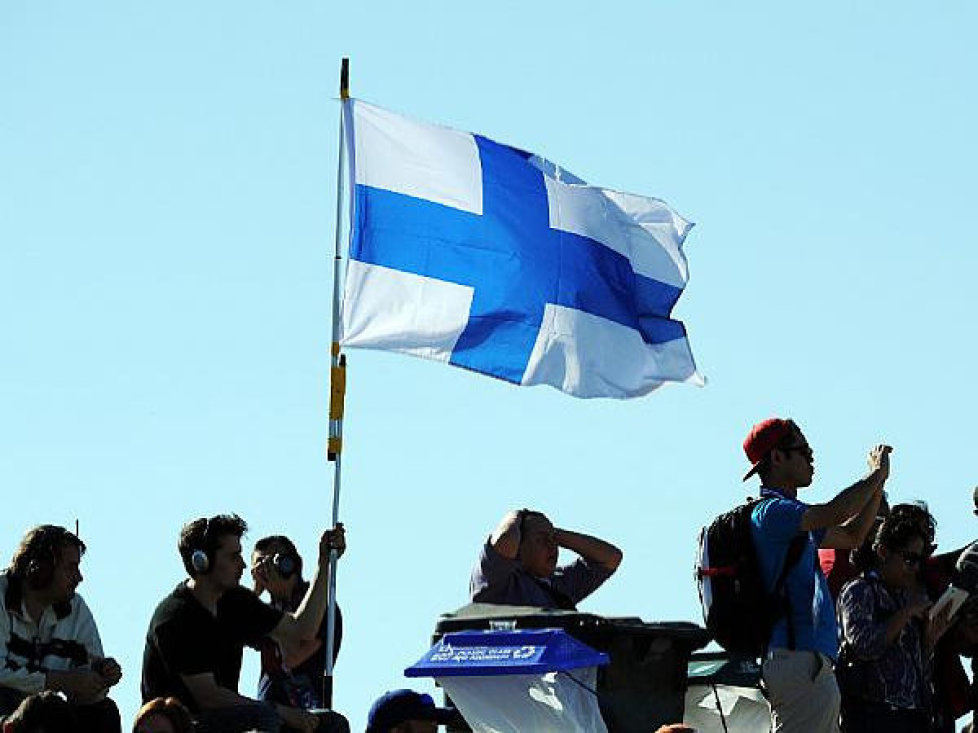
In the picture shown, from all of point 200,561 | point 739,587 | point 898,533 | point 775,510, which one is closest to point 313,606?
point 200,561

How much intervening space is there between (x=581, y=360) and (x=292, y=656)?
3292 millimetres

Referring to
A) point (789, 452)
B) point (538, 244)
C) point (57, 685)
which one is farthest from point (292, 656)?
point (538, 244)

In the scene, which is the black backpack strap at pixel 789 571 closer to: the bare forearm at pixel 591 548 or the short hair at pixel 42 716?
the bare forearm at pixel 591 548

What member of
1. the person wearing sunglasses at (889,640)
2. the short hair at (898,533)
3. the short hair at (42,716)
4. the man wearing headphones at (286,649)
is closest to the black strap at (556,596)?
the man wearing headphones at (286,649)

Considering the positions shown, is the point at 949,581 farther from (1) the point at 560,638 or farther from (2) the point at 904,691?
(1) the point at 560,638

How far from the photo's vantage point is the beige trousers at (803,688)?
1395 cm

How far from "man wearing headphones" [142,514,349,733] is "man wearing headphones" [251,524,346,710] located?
0.86 metres

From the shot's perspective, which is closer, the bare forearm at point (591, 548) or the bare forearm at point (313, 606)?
the bare forearm at point (313, 606)

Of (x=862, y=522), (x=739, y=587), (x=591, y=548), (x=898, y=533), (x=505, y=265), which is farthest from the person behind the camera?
(x=505, y=265)

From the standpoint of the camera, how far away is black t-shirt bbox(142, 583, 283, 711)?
13.7 m

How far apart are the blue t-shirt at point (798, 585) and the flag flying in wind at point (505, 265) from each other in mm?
3261

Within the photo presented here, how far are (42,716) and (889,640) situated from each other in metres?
4.74

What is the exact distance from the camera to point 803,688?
1395cm

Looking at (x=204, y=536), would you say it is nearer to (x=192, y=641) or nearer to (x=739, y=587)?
(x=192, y=641)
